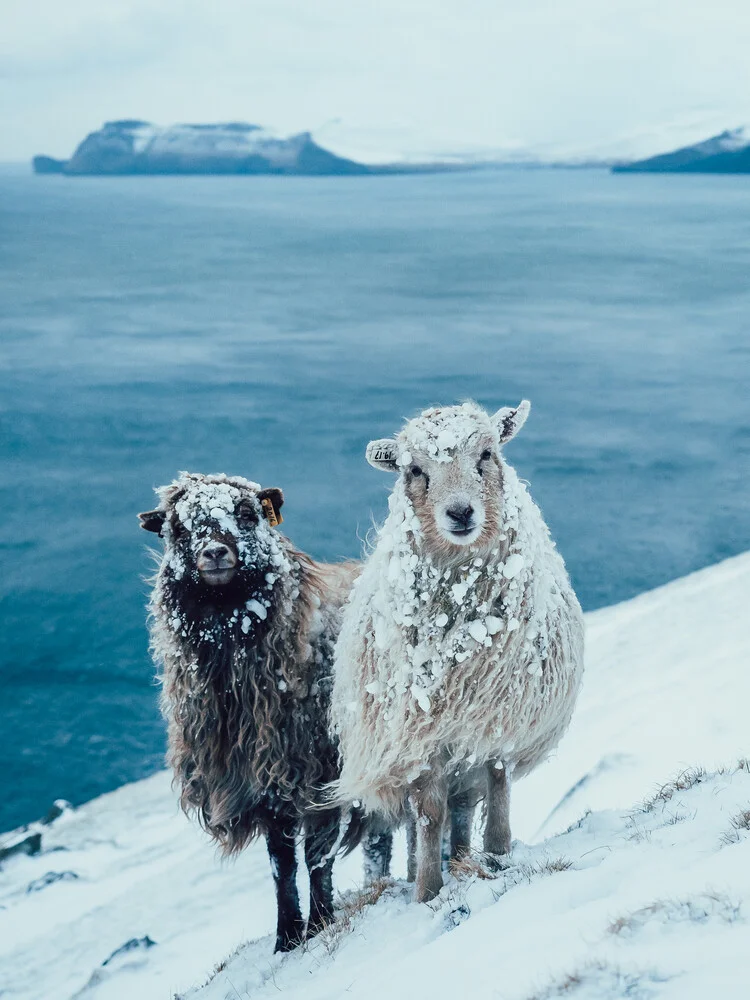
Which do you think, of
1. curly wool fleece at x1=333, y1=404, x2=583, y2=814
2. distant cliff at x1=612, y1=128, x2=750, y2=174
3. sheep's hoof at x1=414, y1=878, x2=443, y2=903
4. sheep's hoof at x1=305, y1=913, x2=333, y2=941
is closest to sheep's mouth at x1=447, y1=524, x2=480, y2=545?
curly wool fleece at x1=333, y1=404, x2=583, y2=814

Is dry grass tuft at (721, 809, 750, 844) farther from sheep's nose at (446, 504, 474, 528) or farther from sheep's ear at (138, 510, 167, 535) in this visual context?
sheep's ear at (138, 510, 167, 535)

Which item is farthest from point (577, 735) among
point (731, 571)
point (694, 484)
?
point (694, 484)

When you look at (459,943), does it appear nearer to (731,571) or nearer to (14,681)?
(731,571)

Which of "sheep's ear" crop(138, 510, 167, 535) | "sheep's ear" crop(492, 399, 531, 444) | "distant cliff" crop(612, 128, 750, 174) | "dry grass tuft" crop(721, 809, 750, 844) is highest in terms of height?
"distant cliff" crop(612, 128, 750, 174)

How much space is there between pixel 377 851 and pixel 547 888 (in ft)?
7.24

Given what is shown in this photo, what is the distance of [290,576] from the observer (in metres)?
5.07

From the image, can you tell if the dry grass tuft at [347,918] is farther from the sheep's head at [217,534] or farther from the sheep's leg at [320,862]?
the sheep's head at [217,534]

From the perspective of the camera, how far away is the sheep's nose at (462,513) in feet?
12.7

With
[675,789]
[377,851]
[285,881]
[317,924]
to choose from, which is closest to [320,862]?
[285,881]

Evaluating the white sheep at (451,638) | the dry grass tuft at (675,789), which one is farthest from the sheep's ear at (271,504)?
the dry grass tuft at (675,789)

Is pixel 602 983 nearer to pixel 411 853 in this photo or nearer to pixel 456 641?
pixel 456 641

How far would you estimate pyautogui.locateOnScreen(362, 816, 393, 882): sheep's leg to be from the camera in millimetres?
5566

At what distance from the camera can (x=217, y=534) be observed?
4695mm

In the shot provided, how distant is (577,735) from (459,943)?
712cm
